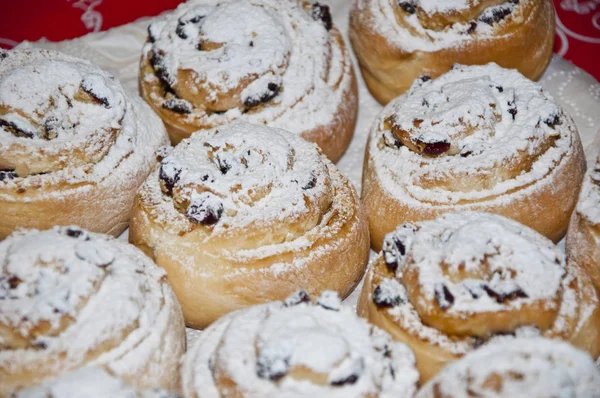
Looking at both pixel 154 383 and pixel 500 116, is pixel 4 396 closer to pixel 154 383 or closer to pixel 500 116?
pixel 154 383

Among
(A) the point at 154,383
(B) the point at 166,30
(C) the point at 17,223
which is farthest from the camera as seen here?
(B) the point at 166,30

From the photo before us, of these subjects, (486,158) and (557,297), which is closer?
(557,297)

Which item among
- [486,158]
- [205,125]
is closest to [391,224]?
[486,158]

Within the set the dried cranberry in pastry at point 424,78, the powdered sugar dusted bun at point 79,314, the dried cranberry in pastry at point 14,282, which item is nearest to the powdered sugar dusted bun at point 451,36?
the dried cranberry in pastry at point 424,78

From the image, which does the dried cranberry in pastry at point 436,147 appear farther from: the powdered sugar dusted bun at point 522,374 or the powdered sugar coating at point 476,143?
the powdered sugar dusted bun at point 522,374

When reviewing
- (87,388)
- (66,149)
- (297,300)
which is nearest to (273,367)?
(297,300)

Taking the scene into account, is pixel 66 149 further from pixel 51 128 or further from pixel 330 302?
pixel 330 302

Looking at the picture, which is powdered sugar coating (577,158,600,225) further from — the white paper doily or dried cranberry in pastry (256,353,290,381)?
dried cranberry in pastry (256,353,290,381)
